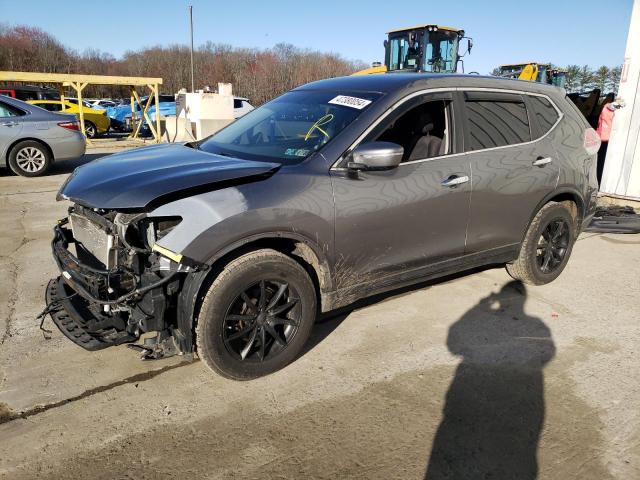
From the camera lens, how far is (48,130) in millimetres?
9938

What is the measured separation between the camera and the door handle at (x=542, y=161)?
4.24 meters

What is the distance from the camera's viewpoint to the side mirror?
307 cm

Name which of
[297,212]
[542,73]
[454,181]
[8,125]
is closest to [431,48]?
[542,73]

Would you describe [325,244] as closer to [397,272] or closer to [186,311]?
[397,272]

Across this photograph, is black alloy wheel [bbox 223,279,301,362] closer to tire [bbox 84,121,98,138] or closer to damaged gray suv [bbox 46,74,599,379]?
damaged gray suv [bbox 46,74,599,379]

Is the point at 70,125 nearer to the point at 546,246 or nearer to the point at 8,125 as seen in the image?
the point at 8,125

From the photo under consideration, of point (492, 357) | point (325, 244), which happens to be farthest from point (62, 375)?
point (492, 357)

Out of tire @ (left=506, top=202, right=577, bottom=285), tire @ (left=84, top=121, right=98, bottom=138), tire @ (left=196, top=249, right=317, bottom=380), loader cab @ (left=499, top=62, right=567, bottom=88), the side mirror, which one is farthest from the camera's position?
tire @ (left=84, top=121, right=98, bottom=138)

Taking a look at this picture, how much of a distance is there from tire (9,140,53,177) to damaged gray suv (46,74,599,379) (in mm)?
7473

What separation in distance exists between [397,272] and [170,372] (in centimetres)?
170

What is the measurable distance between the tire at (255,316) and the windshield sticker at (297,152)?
0.72m

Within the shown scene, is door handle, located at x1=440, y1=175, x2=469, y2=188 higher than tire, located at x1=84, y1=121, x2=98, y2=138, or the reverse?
door handle, located at x1=440, y1=175, x2=469, y2=188

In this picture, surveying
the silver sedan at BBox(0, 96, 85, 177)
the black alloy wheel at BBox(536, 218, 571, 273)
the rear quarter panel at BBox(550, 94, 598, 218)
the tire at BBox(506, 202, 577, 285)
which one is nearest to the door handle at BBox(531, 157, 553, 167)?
the rear quarter panel at BBox(550, 94, 598, 218)

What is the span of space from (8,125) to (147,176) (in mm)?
8499
